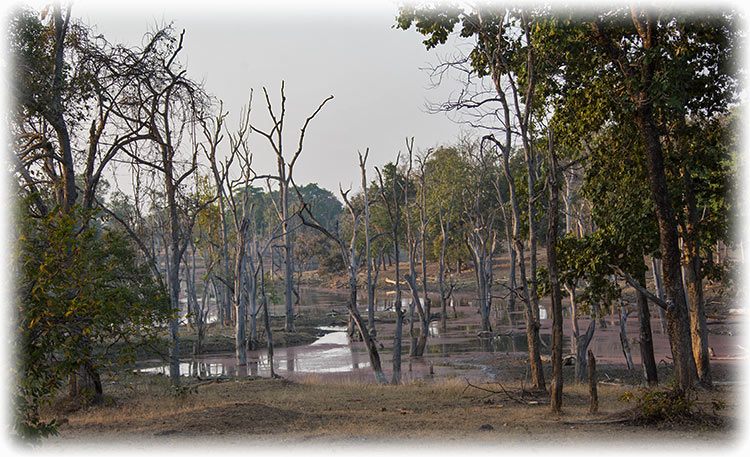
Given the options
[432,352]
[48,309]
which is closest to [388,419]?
[48,309]

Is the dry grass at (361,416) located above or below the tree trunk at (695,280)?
below

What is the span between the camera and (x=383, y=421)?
40.4ft

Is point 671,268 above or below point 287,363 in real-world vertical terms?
above

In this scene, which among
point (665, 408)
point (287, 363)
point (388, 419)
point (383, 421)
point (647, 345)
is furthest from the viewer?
point (287, 363)

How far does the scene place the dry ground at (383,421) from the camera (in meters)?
10.3

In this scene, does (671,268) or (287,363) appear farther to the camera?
(287,363)

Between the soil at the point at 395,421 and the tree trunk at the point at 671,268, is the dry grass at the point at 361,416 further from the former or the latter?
the tree trunk at the point at 671,268

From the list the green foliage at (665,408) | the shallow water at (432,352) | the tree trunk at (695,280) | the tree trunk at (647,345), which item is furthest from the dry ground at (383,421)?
the shallow water at (432,352)

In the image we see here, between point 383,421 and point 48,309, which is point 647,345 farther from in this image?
point 48,309

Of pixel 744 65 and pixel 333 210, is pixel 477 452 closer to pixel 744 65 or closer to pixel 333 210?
pixel 744 65

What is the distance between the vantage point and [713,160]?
15.3 meters

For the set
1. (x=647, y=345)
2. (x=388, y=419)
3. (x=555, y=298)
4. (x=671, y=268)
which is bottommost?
(x=388, y=419)

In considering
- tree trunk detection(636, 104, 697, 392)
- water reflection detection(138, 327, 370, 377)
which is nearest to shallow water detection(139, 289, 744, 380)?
water reflection detection(138, 327, 370, 377)

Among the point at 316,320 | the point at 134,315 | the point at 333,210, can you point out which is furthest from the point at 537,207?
the point at 333,210
